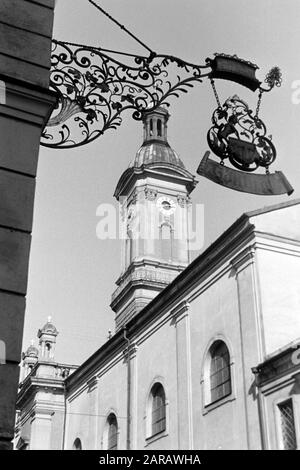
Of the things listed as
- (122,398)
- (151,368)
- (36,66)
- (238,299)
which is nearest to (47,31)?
(36,66)

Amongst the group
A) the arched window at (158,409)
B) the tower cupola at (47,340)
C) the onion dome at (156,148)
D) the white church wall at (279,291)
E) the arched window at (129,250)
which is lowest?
the arched window at (158,409)

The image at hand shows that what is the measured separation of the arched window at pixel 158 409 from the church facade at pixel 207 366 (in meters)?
0.04

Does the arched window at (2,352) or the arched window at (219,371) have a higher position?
the arched window at (219,371)

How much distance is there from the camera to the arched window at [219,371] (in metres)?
19.8

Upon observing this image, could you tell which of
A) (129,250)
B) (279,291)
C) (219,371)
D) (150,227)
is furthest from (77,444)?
(279,291)

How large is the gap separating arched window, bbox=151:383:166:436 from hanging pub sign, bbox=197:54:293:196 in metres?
18.3

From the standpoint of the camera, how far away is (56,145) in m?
5.69

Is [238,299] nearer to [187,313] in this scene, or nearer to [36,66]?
[187,313]

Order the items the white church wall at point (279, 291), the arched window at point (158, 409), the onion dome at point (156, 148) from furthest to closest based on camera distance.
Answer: the onion dome at point (156, 148) → the arched window at point (158, 409) → the white church wall at point (279, 291)

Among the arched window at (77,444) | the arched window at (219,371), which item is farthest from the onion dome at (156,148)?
the arched window at (219,371)

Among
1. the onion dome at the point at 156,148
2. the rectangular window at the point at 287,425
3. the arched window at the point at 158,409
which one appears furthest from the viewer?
the onion dome at the point at 156,148

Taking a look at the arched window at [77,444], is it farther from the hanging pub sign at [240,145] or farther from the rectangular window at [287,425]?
the hanging pub sign at [240,145]

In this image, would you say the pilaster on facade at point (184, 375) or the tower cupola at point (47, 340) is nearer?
the pilaster on facade at point (184, 375)

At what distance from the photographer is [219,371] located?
2047 centimetres
